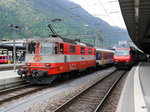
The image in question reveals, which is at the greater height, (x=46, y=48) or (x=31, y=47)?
(x=31, y=47)

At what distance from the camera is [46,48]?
11.7 meters

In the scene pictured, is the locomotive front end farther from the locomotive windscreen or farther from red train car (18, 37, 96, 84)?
the locomotive windscreen

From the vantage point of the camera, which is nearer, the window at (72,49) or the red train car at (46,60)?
the red train car at (46,60)

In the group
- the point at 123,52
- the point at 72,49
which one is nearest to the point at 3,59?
the point at 123,52

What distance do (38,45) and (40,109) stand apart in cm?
575

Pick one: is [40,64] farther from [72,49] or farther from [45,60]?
[72,49]

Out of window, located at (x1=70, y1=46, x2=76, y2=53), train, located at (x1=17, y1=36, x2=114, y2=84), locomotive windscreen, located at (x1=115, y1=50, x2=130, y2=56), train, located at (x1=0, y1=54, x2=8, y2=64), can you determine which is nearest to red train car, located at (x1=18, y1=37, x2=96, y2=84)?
train, located at (x1=17, y1=36, x2=114, y2=84)

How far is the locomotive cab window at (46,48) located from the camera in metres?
11.6

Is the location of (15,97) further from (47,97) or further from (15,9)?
(15,9)

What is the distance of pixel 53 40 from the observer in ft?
38.6

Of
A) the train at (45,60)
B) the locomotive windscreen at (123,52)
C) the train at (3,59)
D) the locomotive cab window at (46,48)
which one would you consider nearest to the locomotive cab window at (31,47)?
the train at (45,60)

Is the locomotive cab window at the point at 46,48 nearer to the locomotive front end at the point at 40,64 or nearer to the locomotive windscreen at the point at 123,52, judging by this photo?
the locomotive front end at the point at 40,64

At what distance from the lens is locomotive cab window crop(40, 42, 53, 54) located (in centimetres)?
1162

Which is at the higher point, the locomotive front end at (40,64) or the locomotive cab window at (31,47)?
the locomotive cab window at (31,47)
